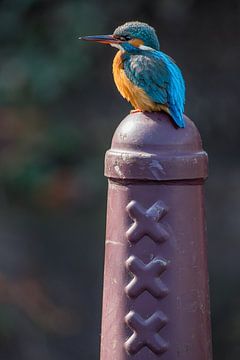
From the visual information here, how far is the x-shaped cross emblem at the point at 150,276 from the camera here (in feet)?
6.00

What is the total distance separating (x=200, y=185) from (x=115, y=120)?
304cm

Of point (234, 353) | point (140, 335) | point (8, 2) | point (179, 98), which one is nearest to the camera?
point (140, 335)

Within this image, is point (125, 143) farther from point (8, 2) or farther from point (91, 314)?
point (91, 314)

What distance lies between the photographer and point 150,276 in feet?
6.02

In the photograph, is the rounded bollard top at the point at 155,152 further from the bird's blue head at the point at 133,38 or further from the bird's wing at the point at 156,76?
the bird's blue head at the point at 133,38

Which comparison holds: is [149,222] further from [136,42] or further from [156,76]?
[136,42]

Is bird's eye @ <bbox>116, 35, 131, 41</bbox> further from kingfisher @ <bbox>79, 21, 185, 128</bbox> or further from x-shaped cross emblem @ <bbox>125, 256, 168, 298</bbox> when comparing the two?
x-shaped cross emblem @ <bbox>125, 256, 168, 298</bbox>

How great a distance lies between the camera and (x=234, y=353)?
4926 mm

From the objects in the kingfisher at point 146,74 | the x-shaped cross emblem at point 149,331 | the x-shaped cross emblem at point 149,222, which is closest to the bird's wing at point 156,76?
the kingfisher at point 146,74

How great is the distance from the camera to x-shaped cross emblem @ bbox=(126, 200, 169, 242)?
1821mm

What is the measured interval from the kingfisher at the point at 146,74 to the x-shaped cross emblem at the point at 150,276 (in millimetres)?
270

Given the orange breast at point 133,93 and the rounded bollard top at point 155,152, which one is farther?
the orange breast at point 133,93

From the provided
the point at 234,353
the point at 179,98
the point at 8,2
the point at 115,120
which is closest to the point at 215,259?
the point at 234,353

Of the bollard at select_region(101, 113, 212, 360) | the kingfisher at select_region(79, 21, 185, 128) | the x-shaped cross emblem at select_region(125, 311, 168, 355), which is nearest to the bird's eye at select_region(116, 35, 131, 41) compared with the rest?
the kingfisher at select_region(79, 21, 185, 128)
